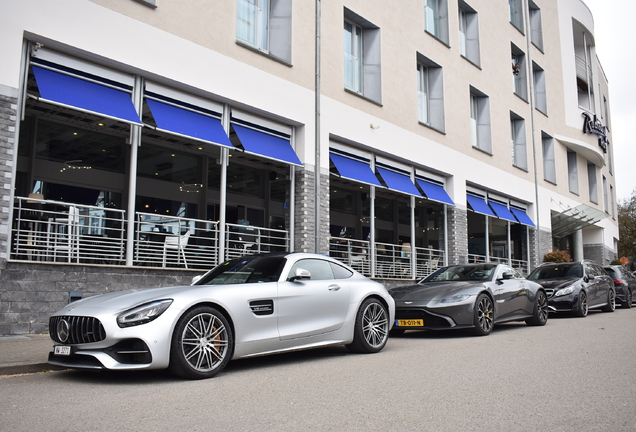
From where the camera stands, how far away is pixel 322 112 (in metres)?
16.2

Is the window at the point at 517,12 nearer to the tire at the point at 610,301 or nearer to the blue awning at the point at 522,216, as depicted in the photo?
the blue awning at the point at 522,216

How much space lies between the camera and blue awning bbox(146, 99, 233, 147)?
1224cm

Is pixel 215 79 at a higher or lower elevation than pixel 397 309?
higher

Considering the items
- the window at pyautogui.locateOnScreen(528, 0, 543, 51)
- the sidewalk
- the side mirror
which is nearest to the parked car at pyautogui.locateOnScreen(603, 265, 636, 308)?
the side mirror

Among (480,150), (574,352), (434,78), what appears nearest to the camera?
(574,352)

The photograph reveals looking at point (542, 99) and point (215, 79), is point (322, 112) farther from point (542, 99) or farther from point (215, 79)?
point (542, 99)

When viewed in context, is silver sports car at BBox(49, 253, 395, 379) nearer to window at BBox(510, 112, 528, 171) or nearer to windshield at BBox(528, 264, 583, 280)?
windshield at BBox(528, 264, 583, 280)

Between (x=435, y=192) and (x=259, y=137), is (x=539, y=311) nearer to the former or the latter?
(x=259, y=137)

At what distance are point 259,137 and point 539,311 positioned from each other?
7583 millimetres

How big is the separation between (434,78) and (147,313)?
18.7 m

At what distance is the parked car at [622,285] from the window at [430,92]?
7.58 m

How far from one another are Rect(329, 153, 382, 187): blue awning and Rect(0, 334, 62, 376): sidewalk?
9415mm

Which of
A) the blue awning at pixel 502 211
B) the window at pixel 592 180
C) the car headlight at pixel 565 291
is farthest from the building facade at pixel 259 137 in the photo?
the window at pixel 592 180

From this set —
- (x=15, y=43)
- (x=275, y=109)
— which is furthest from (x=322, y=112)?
(x=15, y=43)
